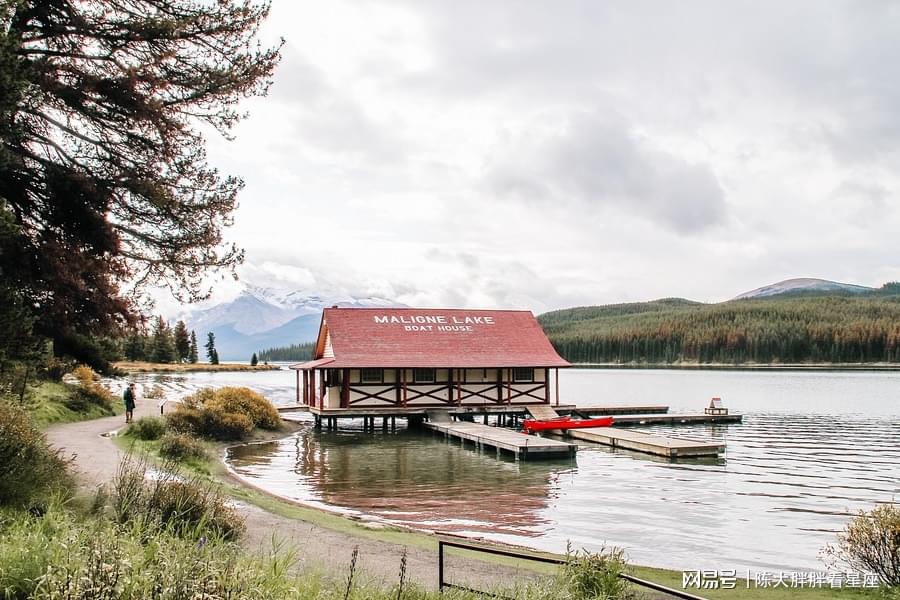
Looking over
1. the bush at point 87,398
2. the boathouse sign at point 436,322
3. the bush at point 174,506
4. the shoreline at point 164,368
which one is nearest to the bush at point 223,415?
the bush at point 87,398

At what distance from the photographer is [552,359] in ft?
122

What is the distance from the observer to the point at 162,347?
98.6 metres

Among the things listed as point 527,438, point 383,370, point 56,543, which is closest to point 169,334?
point 383,370

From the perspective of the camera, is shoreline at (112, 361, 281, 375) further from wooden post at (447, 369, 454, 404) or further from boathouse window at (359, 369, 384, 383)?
wooden post at (447, 369, 454, 404)

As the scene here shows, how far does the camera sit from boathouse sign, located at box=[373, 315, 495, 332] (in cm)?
3747

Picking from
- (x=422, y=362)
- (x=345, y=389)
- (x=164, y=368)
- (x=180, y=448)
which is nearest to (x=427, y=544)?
(x=180, y=448)

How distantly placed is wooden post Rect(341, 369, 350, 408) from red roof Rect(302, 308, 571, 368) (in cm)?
90

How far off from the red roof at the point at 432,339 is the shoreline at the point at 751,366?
276 feet

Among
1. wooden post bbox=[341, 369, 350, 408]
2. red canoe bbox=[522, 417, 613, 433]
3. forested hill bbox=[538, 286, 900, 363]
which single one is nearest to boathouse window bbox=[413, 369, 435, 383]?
wooden post bbox=[341, 369, 350, 408]

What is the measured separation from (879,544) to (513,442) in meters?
17.4

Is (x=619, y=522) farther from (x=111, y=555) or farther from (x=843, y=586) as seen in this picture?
(x=111, y=555)

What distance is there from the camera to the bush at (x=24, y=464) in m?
9.37

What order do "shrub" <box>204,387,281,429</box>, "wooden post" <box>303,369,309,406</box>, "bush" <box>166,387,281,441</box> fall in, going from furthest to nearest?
"wooden post" <box>303,369,309,406</box> → "shrub" <box>204,387,281,429</box> → "bush" <box>166,387,281,441</box>

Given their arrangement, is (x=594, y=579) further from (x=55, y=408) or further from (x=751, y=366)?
(x=751, y=366)
